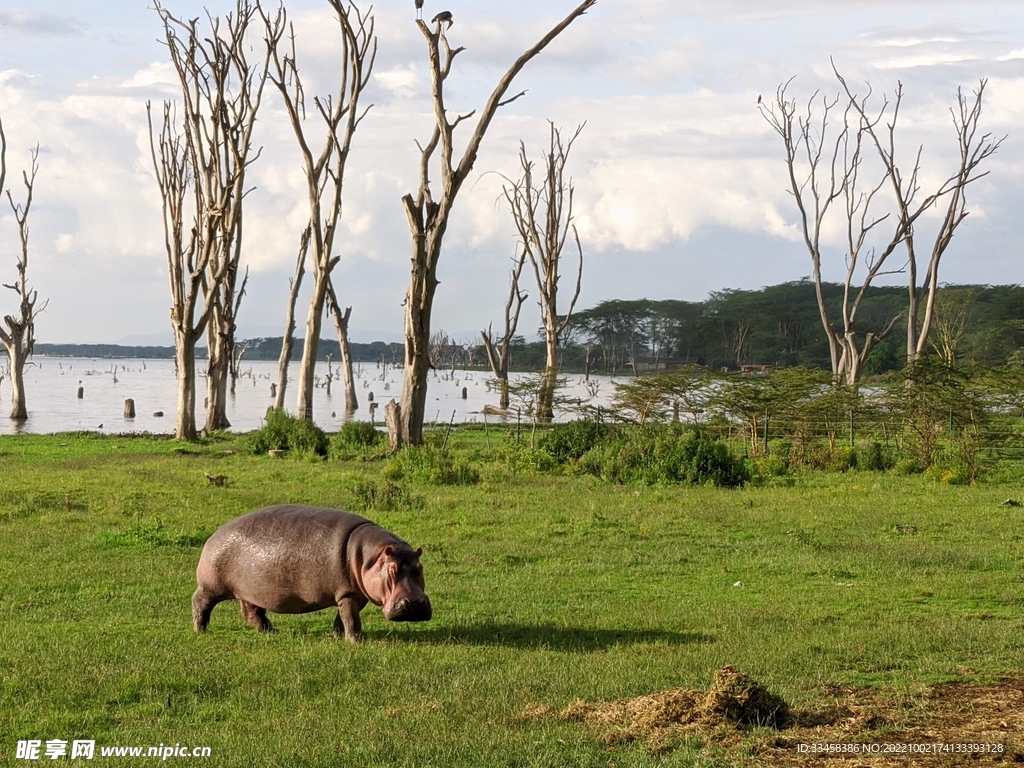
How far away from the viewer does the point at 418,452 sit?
22.4 m

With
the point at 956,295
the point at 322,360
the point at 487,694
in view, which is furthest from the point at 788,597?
the point at 322,360

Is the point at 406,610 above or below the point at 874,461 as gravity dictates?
above

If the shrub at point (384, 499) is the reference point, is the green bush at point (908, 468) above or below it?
above

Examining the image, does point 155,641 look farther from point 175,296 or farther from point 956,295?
point 956,295

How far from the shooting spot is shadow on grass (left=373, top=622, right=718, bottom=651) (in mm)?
8680

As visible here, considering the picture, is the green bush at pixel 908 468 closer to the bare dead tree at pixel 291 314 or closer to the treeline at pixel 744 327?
the bare dead tree at pixel 291 314

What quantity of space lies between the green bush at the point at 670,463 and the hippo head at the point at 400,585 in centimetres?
1298

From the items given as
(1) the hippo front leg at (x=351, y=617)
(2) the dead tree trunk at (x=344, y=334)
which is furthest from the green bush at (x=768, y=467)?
(2) the dead tree trunk at (x=344, y=334)

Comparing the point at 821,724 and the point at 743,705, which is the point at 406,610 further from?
the point at 821,724

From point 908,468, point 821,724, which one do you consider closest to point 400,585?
point 821,724

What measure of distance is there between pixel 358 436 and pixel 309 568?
1905 centimetres

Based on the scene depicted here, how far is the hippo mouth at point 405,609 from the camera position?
8.03 metres

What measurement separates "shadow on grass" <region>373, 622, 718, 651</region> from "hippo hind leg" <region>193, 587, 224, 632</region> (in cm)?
140

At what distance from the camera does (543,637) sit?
29.3 ft
